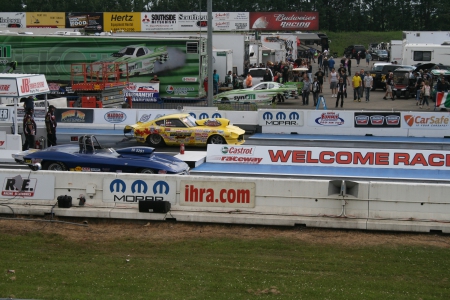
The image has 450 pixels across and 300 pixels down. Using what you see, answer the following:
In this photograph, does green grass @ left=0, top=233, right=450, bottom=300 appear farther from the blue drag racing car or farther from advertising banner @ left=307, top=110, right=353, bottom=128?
advertising banner @ left=307, top=110, right=353, bottom=128

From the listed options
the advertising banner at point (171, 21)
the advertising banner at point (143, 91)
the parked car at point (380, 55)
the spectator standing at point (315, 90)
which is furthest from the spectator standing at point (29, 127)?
the parked car at point (380, 55)

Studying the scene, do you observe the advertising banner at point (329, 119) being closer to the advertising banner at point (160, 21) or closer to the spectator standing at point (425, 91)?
the spectator standing at point (425, 91)

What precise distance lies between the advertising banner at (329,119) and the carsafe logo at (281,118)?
0.55 meters

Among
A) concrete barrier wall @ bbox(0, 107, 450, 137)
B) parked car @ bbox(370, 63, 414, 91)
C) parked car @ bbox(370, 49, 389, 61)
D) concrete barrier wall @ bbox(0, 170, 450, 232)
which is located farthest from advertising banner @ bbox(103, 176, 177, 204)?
parked car @ bbox(370, 49, 389, 61)

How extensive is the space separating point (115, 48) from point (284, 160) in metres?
18.9

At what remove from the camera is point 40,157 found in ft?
55.3

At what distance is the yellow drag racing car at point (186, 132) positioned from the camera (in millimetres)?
22375

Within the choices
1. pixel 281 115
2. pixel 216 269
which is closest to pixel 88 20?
pixel 281 115

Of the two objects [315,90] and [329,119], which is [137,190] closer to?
[329,119]

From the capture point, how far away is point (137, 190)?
13.8 m

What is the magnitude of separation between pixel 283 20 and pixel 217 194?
176 ft

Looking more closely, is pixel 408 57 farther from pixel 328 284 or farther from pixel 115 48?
pixel 328 284

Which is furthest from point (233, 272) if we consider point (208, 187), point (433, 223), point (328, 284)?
point (433, 223)

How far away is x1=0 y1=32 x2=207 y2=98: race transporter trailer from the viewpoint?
117 feet
